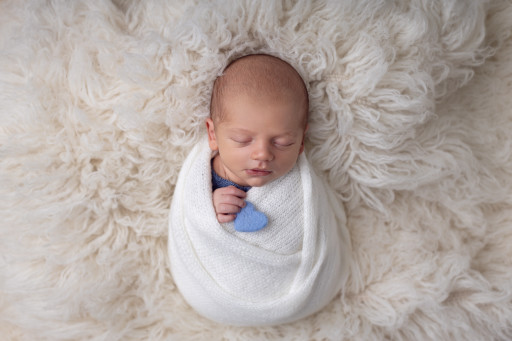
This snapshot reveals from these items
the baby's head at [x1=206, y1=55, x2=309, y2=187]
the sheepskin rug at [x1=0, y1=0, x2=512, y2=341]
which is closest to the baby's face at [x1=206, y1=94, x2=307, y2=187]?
the baby's head at [x1=206, y1=55, x2=309, y2=187]

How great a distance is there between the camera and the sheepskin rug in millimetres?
1069

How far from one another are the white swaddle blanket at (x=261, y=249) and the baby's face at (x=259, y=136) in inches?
2.7

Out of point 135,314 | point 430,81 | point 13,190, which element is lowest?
point 135,314

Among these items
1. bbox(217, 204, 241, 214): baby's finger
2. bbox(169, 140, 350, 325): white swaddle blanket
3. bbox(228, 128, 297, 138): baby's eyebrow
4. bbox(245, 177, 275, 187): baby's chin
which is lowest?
bbox(169, 140, 350, 325): white swaddle blanket

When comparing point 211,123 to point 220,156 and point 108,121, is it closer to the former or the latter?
point 220,156

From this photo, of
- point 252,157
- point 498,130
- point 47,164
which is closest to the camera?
point 252,157

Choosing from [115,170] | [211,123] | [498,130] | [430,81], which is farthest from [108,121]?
[498,130]

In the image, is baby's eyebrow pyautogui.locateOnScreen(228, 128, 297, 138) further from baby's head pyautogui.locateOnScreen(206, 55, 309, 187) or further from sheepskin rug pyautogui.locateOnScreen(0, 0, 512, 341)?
sheepskin rug pyautogui.locateOnScreen(0, 0, 512, 341)

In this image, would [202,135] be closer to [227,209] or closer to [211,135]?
[211,135]

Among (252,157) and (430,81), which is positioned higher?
(430,81)

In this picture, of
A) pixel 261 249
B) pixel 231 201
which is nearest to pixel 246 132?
pixel 231 201

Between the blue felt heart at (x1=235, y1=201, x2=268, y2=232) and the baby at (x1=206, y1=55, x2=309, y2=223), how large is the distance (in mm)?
16

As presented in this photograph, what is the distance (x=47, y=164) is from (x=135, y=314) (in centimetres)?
42

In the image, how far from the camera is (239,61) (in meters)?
1.05
